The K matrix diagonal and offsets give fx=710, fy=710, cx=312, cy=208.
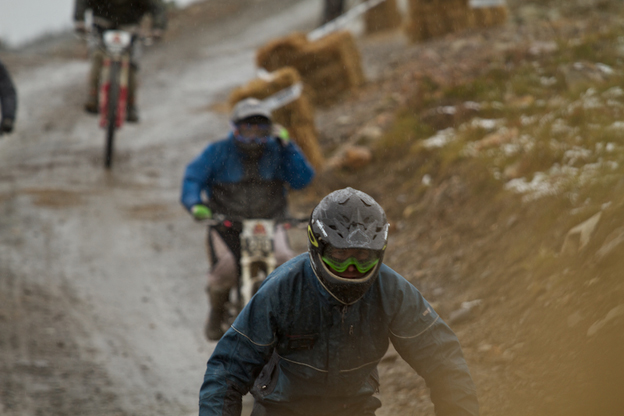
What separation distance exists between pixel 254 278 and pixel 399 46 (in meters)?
14.6

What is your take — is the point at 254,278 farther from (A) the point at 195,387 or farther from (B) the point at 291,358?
(B) the point at 291,358

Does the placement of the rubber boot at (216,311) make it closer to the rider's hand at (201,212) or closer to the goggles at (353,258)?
the rider's hand at (201,212)

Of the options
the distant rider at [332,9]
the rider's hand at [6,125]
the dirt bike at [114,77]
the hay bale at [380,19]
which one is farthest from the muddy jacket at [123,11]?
the distant rider at [332,9]

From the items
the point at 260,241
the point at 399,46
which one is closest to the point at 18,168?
the point at 260,241

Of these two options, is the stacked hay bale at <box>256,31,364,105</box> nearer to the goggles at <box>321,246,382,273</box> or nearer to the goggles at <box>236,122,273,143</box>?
the goggles at <box>236,122,273,143</box>

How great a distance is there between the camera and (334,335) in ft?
10.5

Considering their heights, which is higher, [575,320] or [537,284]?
[575,320]

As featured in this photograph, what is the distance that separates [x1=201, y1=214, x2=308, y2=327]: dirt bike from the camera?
548 centimetres

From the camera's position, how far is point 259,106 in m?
5.91

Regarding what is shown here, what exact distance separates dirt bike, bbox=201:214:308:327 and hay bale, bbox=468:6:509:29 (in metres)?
11.2

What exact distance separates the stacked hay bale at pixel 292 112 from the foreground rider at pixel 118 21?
5.28 feet

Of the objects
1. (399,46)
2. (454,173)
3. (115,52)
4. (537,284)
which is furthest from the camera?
(399,46)

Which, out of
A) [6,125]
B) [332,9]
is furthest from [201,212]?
[332,9]

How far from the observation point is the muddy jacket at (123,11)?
11.6 m
